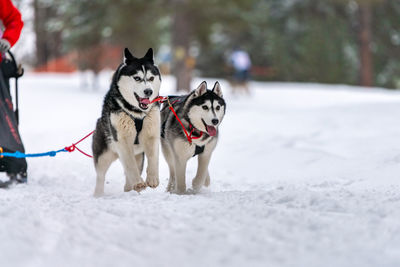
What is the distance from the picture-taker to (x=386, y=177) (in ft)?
16.3

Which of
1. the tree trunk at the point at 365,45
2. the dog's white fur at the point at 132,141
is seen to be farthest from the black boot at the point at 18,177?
the tree trunk at the point at 365,45

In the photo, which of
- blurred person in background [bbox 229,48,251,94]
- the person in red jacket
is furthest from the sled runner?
blurred person in background [bbox 229,48,251,94]

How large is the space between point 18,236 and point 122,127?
142 cm

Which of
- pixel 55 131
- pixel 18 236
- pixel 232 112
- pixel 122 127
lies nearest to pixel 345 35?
pixel 232 112

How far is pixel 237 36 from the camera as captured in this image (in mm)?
25094

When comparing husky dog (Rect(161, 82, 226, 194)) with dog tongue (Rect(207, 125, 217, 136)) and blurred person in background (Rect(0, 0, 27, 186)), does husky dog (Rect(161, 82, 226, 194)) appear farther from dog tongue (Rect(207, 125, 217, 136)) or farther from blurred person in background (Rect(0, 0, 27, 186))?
blurred person in background (Rect(0, 0, 27, 186))

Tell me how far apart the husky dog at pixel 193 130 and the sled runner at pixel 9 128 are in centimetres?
141

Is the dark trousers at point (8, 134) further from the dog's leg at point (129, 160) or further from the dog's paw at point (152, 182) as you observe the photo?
the dog's paw at point (152, 182)

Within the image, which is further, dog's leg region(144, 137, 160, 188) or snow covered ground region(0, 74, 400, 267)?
dog's leg region(144, 137, 160, 188)

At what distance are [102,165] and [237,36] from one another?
70.4 feet

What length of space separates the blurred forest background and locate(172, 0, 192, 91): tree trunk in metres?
0.03

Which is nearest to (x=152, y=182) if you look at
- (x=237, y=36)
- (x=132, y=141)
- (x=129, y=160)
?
(x=129, y=160)

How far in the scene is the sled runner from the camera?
4602mm

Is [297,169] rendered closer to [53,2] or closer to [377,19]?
[53,2]
